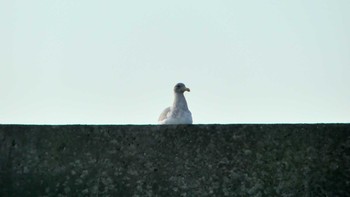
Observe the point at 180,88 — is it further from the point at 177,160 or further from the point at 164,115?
the point at 177,160

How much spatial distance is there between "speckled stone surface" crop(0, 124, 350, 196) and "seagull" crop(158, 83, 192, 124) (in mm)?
3348

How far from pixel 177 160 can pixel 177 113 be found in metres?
3.73

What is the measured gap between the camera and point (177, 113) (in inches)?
353

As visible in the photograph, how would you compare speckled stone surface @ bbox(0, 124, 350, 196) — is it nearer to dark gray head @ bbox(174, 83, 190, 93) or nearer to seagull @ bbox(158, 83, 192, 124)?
seagull @ bbox(158, 83, 192, 124)

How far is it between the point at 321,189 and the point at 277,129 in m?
0.47

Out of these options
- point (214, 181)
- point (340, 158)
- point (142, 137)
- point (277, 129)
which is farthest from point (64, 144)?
point (340, 158)

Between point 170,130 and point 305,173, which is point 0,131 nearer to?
point 170,130

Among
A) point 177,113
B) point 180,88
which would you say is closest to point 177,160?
point 177,113

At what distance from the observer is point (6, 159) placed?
5312 mm

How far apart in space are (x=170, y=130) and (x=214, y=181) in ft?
1.44

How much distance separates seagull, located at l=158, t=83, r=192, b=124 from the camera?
873 centimetres

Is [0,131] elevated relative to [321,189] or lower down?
elevated

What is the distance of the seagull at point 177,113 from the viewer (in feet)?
28.6

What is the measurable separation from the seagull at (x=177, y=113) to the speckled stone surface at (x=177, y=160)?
3348mm
